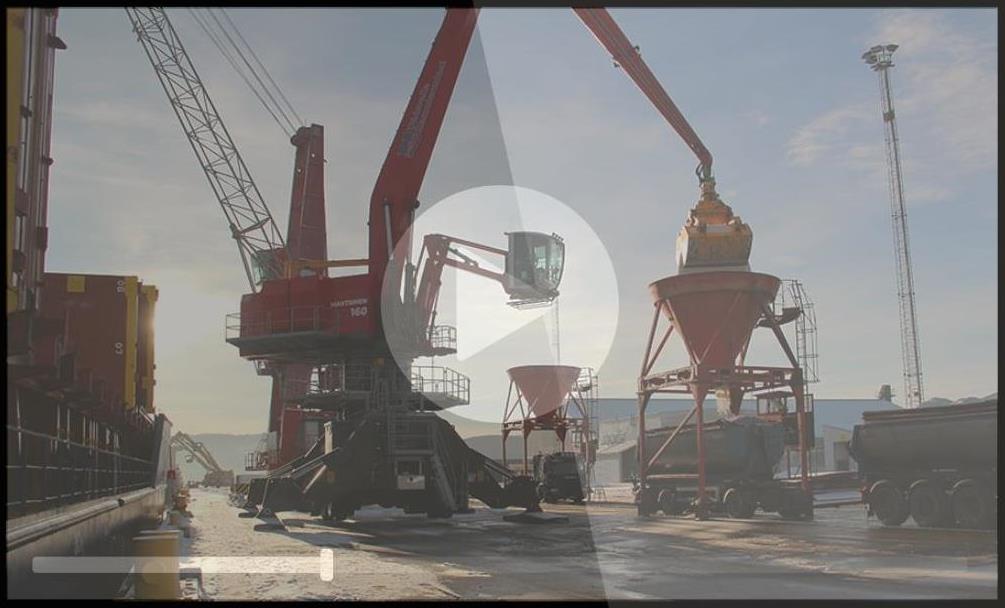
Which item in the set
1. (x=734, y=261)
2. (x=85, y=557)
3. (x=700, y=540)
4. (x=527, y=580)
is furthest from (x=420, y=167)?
(x=85, y=557)

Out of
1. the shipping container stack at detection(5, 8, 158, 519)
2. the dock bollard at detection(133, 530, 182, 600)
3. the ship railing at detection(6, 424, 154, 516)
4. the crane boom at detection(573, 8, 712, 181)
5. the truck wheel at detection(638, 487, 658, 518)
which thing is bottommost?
the truck wheel at detection(638, 487, 658, 518)

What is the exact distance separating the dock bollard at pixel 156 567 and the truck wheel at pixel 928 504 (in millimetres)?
20440

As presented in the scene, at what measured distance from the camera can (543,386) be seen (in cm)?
5288

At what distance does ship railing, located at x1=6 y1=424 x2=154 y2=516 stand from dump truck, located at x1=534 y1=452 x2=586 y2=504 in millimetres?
24121

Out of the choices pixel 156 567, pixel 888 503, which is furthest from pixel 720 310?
pixel 156 567

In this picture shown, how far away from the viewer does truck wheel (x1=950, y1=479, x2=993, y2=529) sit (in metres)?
23.4

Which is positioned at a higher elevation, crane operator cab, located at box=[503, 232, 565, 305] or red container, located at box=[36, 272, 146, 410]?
crane operator cab, located at box=[503, 232, 565, 305]

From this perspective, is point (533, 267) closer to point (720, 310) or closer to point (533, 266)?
point (533, 266)

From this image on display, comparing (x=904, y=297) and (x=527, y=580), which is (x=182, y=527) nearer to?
(x=527, y=580)

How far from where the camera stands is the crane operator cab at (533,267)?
3619cm

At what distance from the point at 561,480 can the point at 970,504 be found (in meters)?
21.6

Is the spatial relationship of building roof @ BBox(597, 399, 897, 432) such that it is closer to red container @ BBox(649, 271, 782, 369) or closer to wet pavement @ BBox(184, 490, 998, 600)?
red container @ BBox(649, 271, 782, 369)

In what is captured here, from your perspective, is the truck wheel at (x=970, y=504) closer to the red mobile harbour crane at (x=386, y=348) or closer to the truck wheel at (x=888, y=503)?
the truck wheel at (x=888, y=503)

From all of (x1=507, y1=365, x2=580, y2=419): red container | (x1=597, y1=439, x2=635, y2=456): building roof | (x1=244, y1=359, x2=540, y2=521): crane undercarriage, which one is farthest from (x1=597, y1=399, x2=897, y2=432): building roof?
(x1=244, y1=359, x2=540, y2=521): crane undercarriage
